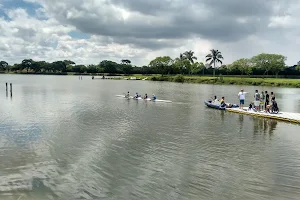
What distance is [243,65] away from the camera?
5472 inches

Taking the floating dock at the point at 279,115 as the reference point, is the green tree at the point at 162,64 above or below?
above

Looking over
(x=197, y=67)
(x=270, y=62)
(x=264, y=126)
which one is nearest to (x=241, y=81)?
(x=270, y=62)

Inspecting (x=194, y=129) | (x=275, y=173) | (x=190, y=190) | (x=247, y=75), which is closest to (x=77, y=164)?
(x=190, y=190)

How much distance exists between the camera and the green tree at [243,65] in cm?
13800

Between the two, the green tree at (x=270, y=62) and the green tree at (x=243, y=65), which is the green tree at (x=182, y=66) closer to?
the green tree at (x=243, y=65)

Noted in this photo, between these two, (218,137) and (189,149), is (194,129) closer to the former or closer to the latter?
(218,137)

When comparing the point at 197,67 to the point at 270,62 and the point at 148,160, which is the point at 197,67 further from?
the point at 148,160

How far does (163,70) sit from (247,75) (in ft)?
147

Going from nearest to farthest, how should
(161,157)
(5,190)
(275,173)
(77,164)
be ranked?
(5,190)
(275,173)
(77,164)
(161,157)

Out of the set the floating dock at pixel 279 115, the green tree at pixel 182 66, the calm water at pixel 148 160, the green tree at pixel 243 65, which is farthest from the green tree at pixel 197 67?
the calm water at pixel 148 160

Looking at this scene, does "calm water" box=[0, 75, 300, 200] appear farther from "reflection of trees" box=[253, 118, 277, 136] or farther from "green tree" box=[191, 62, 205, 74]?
"green tree" box=[191, 62, 205, 74]

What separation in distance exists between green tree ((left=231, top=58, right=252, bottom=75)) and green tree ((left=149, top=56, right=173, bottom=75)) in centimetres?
3579

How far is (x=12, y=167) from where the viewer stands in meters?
15.0

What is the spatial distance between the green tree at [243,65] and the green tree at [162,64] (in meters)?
35.8
